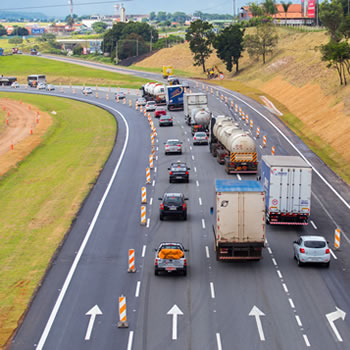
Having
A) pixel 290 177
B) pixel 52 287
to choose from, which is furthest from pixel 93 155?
pixel 52 287

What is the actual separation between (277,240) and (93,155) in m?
33.0

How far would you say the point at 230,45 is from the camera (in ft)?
513

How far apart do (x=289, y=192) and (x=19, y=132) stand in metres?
58.9

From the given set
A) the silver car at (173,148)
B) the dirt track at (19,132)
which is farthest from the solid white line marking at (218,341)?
the silver car at (173,148)

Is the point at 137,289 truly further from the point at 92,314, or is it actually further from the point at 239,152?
the point at 239,152

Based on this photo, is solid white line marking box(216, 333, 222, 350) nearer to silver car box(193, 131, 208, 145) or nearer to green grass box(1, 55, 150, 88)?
silver car box(193, 131, 208, 145)

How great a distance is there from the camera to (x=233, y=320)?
27797mm

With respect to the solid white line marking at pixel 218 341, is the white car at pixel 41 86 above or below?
below

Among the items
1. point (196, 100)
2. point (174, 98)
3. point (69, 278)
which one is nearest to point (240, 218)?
point (69, 278)

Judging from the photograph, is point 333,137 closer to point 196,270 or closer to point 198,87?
point 196,270

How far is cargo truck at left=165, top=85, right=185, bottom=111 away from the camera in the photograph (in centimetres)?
9935

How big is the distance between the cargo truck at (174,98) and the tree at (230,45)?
190 ft

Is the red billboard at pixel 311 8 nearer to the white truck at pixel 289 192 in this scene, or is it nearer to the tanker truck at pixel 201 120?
the tanker truck at pixel 201 120

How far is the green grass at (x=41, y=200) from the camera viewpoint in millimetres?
32688
